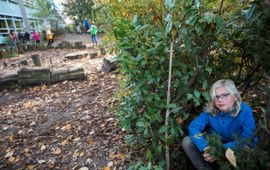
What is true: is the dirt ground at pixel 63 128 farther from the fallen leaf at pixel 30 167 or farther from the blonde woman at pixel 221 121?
the blonde woman at pixel 221 121

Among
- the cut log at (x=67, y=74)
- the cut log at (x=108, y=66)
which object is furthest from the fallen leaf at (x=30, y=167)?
the cut log at (x=108, y=66)

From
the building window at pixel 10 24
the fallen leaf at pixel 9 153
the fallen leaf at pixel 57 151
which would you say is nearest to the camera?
the fallen leaf at pixel 57 151

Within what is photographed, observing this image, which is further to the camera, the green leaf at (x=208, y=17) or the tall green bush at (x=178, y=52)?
the tall green bush at (x=178, y=52)

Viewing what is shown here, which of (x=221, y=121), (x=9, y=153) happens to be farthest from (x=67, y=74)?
(x=221, y=121)

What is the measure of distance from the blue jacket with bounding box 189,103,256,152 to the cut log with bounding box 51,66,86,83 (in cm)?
424

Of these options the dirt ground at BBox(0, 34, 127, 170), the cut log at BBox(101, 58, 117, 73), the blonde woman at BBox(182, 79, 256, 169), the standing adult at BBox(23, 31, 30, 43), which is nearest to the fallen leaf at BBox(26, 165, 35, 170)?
the dirt ground at BBox(0, 34, 127, 170)

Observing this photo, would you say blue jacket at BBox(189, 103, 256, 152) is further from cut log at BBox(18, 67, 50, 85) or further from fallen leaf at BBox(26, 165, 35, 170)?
cut log at BBox(18, 67, 50, 85)

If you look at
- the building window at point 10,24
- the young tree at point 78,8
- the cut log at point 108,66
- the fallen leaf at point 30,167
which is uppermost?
the young tree at point 78,8

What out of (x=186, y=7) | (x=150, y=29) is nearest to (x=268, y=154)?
(x=186, y=7)

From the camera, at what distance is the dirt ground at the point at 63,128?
115 inches

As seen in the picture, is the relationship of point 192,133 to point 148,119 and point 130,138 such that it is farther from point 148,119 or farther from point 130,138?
point 130,138

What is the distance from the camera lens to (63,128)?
369cm

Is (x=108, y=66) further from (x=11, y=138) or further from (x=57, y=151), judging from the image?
(x=57, y=151)

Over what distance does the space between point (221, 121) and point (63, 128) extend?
2.53 meters
